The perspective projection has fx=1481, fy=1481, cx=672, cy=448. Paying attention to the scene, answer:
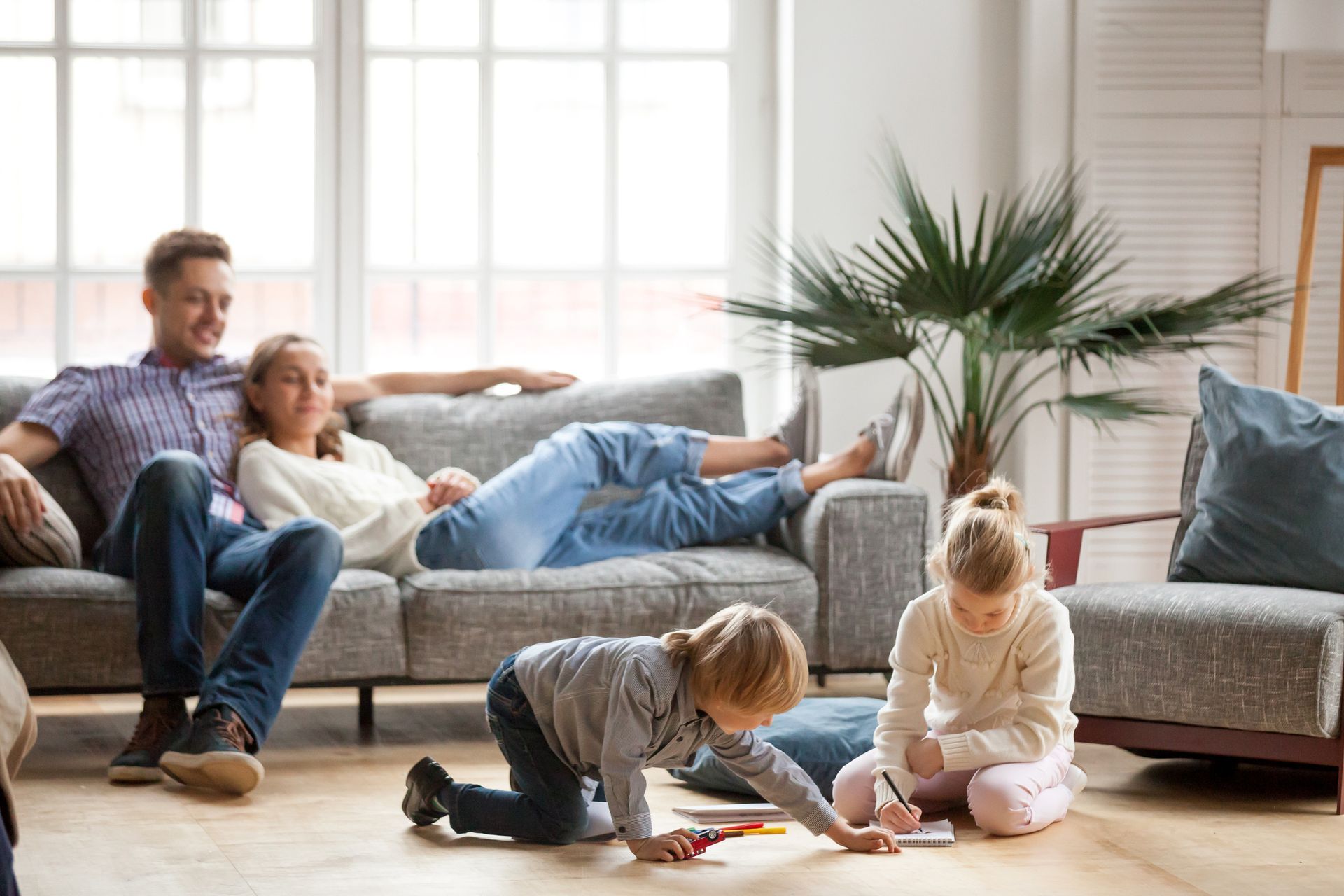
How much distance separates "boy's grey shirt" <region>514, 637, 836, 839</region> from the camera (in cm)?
200

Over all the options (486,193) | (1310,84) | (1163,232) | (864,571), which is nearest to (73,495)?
(486,193)

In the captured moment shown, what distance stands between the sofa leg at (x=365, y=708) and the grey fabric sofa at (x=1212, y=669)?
1499 millimetres

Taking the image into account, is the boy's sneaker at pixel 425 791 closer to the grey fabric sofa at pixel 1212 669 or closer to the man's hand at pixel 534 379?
the grey fabric sofa at pixel 1212 669

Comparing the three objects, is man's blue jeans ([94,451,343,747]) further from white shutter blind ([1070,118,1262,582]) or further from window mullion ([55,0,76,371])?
white shutter blind ([1070,118,1262,582])

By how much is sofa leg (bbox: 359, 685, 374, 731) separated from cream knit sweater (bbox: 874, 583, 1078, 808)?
1.35 m

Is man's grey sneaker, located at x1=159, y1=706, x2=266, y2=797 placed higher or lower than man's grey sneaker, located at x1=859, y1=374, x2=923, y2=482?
lower

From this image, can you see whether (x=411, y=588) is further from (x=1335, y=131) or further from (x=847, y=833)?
(x=1335, y=131)

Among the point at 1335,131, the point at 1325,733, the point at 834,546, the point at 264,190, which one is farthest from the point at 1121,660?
the point at 264,190

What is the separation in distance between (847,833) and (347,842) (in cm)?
75

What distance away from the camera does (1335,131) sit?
165 inches

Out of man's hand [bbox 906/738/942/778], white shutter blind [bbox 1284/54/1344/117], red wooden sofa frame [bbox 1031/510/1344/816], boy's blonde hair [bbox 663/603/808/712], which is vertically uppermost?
white shutter blind [bbox 1284/54/1344/117]

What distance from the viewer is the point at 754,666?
6.43 ft

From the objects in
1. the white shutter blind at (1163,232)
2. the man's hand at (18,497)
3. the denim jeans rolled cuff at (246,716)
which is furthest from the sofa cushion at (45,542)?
the white shutter blind at (1163,232)

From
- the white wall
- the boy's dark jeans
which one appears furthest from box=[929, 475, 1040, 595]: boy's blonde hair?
the white wall
